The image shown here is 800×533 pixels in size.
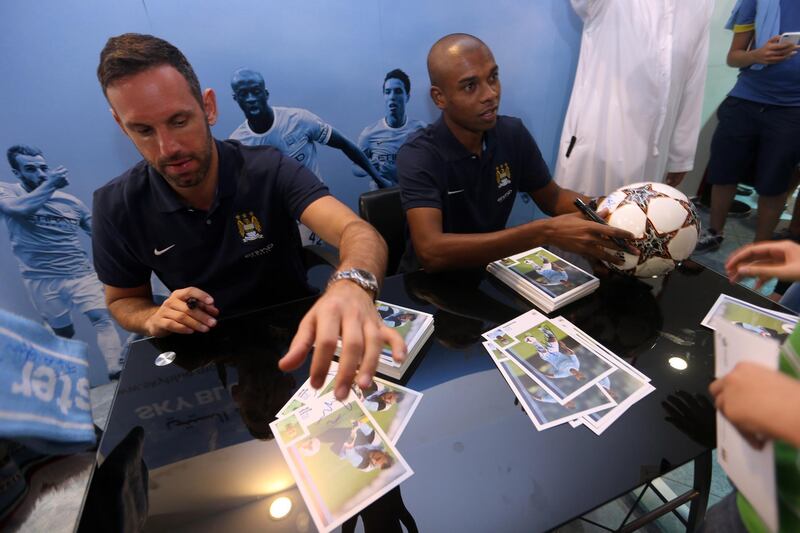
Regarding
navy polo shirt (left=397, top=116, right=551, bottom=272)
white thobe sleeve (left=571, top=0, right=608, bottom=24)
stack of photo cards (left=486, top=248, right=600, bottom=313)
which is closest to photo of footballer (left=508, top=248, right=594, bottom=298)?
stack of photo cards (left=486, top=248, right=600, bottom=313)

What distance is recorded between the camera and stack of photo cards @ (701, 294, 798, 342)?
88 centimetres

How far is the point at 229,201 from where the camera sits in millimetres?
1211

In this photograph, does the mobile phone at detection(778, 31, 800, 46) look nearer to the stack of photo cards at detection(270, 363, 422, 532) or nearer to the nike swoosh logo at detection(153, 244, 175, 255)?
the stack of photo cards at detection(270, 363, 422, 532)

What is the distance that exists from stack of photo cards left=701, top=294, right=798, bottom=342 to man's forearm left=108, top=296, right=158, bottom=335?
55.6 inches

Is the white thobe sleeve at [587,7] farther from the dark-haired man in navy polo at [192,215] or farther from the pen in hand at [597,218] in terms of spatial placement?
the dark-haired man in navy polo at [192,215]

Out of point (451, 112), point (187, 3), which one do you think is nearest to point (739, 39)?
point (451, 112)

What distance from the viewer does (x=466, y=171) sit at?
1519 millimetres

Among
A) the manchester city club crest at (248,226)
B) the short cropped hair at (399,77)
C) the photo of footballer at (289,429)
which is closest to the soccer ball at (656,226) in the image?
the photo of footballer at (289,429)

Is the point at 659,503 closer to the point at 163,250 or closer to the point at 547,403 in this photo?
the point at 547,403

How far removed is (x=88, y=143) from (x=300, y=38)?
91cm

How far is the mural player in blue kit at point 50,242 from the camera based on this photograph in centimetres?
152

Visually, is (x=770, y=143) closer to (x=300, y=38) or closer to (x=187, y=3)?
(x=300, y=38)

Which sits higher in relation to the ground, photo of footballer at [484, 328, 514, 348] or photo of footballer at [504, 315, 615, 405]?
photo of footballer at [484, 328, 514, 348]

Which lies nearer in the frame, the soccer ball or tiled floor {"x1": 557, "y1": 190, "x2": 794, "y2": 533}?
the soccer ball
